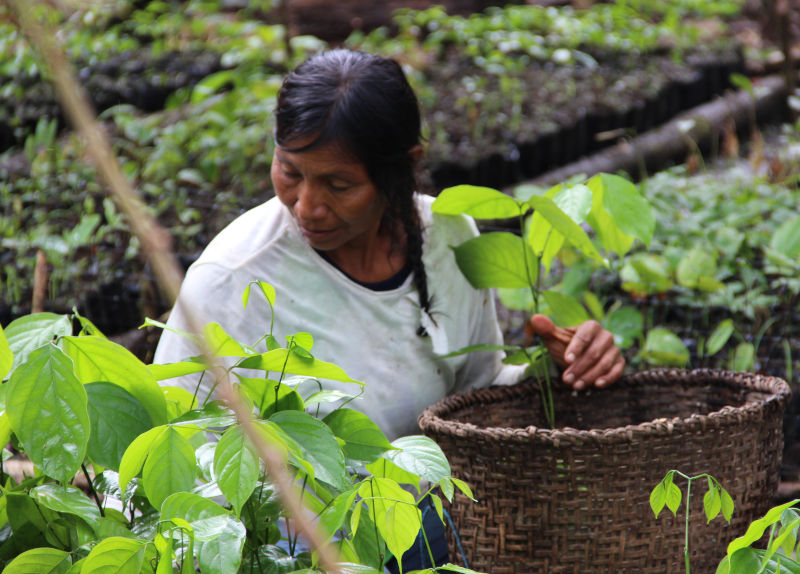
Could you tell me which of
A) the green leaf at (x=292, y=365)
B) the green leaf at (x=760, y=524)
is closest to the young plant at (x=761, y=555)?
the green leaf at (x=760, y=524)

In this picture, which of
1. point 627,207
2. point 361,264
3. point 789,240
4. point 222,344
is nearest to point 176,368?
point 222,344

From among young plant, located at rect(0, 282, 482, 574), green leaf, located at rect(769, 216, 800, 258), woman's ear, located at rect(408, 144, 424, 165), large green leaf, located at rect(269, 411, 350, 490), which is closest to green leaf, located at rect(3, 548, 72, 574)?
young plant, located at rect(0, 282, 482, 574)

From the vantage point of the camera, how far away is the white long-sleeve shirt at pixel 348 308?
62.1 inches

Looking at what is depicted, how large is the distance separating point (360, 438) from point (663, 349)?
61.3 inches

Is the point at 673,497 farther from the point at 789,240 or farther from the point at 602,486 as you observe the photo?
the point at 789,240

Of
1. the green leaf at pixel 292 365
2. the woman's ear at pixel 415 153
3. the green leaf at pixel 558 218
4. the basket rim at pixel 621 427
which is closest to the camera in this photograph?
the green leaf at pixel 292 365

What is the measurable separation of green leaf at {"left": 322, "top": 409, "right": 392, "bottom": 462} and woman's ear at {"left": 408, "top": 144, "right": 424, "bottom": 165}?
869 millimetres

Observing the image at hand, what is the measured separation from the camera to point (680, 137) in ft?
15.6

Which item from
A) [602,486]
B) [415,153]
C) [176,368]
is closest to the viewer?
[176,368]

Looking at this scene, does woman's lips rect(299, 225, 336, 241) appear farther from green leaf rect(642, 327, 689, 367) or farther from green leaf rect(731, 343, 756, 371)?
green leaf rect(731, 343, 756, 371)

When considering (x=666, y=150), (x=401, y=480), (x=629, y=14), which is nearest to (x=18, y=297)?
(x=401, y=480)

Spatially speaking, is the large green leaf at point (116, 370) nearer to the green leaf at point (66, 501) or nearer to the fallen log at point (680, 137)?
the green leaf at point (66, 501)

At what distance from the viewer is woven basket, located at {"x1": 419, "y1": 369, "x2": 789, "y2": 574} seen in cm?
120

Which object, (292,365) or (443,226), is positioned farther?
(443,226)
